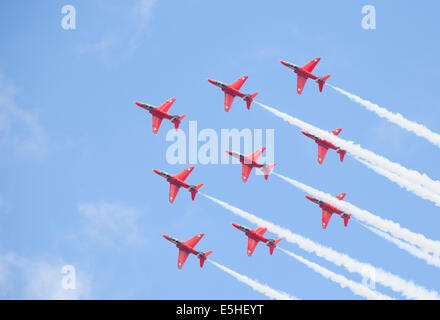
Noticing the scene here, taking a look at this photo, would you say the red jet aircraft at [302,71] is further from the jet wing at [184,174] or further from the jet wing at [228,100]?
the jet wing at [184,174]

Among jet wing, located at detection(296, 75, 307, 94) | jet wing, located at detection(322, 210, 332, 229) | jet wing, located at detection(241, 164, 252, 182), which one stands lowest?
jet wing, located at detection(322, 210, 332, 229)

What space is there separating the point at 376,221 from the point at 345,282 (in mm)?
7968

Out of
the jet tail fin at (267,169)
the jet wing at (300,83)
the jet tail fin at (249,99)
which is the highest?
the jet wing at (300,83)

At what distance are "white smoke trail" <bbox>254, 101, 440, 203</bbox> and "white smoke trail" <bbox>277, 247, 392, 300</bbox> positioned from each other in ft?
40.0

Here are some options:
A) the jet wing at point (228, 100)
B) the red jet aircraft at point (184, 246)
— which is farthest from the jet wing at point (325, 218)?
the jet wing at point (228, 100)

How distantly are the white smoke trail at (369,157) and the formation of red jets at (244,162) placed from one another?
0.75m

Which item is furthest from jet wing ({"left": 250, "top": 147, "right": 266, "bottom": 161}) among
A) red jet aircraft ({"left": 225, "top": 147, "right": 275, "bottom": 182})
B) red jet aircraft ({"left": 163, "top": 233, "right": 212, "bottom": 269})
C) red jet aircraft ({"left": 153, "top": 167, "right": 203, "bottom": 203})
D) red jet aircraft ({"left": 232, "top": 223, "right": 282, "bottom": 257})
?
red jet aircraft ({"left": 163, "top": 233, "right": 212, "bottom": 269})

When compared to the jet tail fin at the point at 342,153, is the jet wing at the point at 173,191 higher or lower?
lower

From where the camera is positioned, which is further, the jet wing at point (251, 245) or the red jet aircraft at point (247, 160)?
the red jet aircraft at point (247, 160)

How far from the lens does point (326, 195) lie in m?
110

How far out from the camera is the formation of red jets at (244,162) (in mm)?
109125

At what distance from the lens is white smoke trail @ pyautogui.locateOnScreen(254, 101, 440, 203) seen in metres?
101

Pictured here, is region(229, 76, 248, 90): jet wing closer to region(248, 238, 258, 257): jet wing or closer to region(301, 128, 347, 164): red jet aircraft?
region(301, 128, 347, 164): red jet aircraft

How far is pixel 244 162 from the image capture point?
112000 millimetres
